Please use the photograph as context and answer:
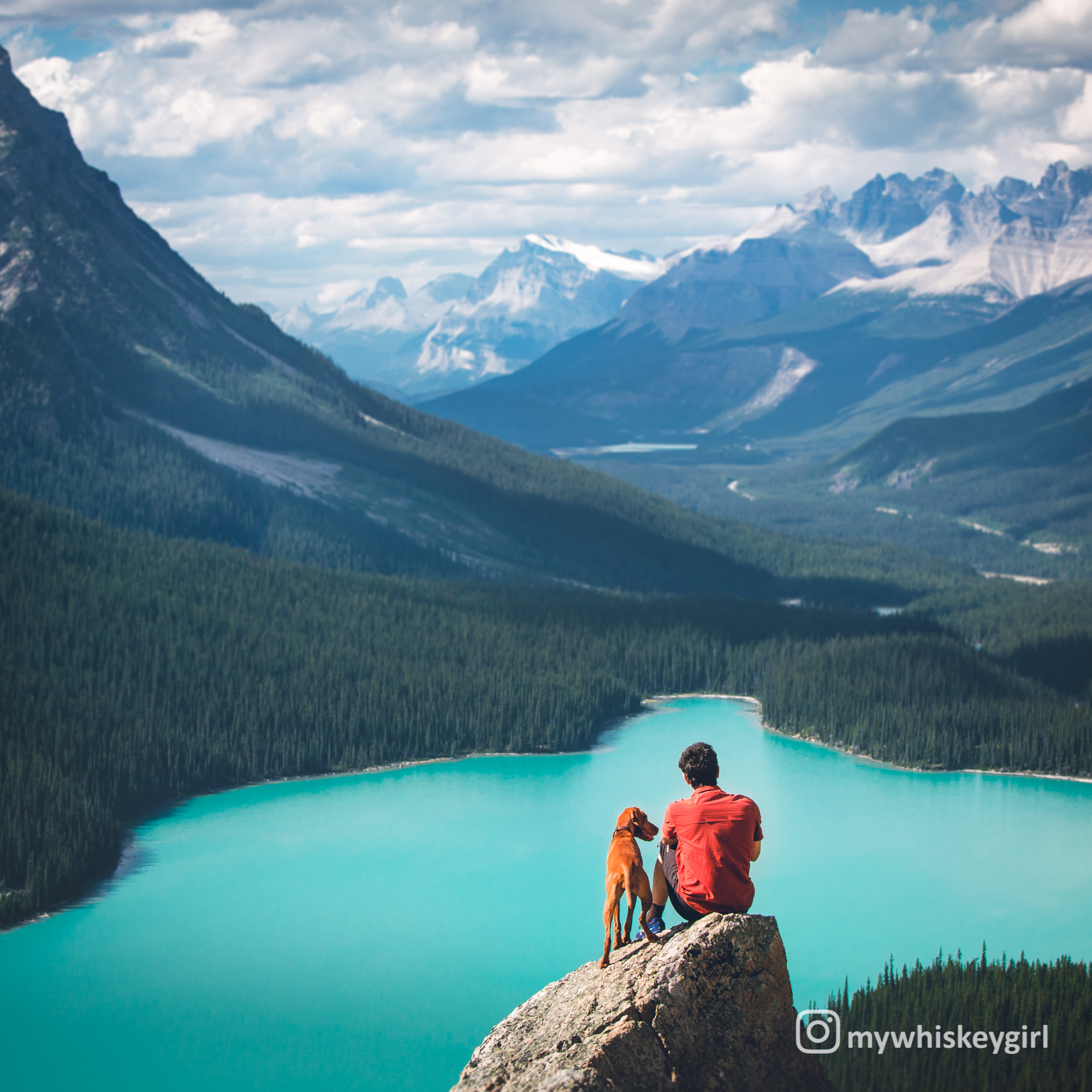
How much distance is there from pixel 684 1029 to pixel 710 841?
297cm

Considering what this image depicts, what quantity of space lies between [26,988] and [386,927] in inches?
702

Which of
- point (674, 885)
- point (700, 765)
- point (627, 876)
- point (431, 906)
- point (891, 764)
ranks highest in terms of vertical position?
point (700, 765)

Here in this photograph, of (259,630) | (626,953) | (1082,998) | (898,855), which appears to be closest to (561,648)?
(259,630)

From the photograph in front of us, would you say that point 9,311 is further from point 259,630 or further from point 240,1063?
point 240,1063

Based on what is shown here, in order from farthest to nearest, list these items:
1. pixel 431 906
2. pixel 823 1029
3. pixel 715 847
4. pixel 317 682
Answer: pixel 317 682, pixel 431 906, pixel 823 1029, pixel 715 847

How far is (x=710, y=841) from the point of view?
69.7 feet

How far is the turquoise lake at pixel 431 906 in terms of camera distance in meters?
55.0

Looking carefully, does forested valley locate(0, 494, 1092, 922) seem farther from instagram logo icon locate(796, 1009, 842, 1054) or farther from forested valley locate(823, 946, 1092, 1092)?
forested valley locate(823, 946, 1092, 1092)

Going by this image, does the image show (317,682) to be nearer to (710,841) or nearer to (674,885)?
(674,885)

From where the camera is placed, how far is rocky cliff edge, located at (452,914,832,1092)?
67.2 ft

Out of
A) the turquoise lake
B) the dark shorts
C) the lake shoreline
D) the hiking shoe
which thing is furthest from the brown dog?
the lake shoreline

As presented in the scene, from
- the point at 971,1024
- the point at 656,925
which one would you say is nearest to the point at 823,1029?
the point at 971,1024

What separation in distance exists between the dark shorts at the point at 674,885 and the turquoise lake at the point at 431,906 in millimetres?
32731

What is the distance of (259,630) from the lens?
11838 cm
